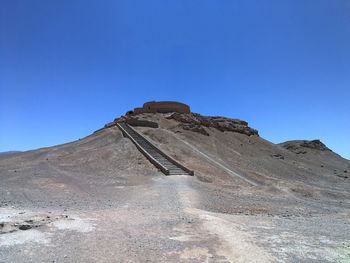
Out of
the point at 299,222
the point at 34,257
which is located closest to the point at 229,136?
the point at 299,222

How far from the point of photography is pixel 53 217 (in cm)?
618

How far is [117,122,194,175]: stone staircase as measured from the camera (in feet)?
53.7

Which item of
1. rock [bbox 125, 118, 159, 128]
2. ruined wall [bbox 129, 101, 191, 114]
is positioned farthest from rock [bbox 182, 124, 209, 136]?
ruined wall [bbox 129, 101, 191, 114]

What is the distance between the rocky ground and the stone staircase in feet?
2.03

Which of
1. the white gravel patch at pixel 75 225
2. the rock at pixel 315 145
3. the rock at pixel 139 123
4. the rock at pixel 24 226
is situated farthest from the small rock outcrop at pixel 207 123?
the rock at pixel 24 226

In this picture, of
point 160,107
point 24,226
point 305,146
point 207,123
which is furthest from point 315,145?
point 24,226

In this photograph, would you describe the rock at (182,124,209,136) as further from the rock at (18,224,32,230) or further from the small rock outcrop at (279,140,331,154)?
the rock at (18,224,32,230)

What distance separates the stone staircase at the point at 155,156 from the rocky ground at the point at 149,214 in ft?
2.03

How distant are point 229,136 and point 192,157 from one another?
552 inches

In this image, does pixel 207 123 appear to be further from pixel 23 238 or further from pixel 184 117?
pixel 23 238

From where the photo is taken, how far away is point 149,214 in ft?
23.6

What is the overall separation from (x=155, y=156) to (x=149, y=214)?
12040mm

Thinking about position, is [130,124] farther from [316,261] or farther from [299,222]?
[316,261]

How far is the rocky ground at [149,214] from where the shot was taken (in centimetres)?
448
